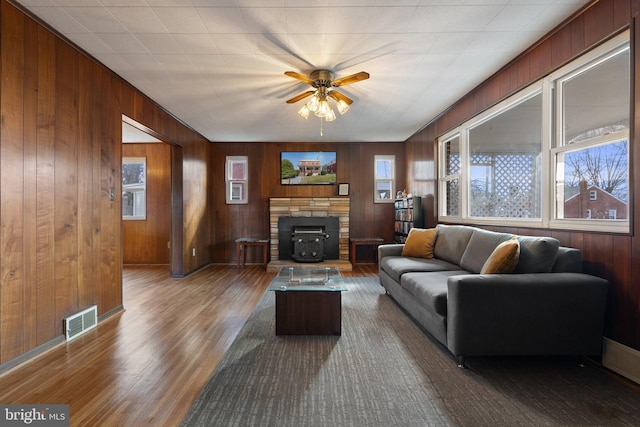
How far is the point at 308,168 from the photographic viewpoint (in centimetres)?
685

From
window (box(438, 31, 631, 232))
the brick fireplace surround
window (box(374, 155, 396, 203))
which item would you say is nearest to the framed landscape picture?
the brick fireplace surround

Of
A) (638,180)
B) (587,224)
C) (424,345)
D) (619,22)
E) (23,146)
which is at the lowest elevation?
(424,345)

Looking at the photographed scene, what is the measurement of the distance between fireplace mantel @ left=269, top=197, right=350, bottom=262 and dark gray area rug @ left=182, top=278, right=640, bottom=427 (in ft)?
12.9

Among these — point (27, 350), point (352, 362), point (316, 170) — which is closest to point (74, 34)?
point (27, 350)

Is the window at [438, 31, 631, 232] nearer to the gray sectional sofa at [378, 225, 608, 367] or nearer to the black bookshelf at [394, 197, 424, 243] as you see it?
the gray sectional sofa at [378, 225, 608, 367]

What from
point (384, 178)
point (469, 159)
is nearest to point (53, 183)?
point (469, 159)

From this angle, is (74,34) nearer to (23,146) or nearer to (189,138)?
(23,146)

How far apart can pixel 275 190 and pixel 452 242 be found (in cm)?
399

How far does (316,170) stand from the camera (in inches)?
270

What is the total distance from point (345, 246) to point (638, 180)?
16.2 feet

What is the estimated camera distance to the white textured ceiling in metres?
2.36

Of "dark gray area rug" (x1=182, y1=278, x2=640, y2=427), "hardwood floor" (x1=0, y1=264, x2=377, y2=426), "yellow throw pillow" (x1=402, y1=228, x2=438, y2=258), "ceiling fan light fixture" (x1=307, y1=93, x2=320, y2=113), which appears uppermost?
"ceiling fan light fixture" (x1=307, y1=93, x2=320, y2=113)

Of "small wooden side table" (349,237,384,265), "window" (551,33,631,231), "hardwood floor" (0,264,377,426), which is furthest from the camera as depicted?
"small wooden side table" (349,237,384,265)

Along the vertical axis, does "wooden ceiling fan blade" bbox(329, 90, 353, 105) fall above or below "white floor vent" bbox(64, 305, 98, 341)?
above
